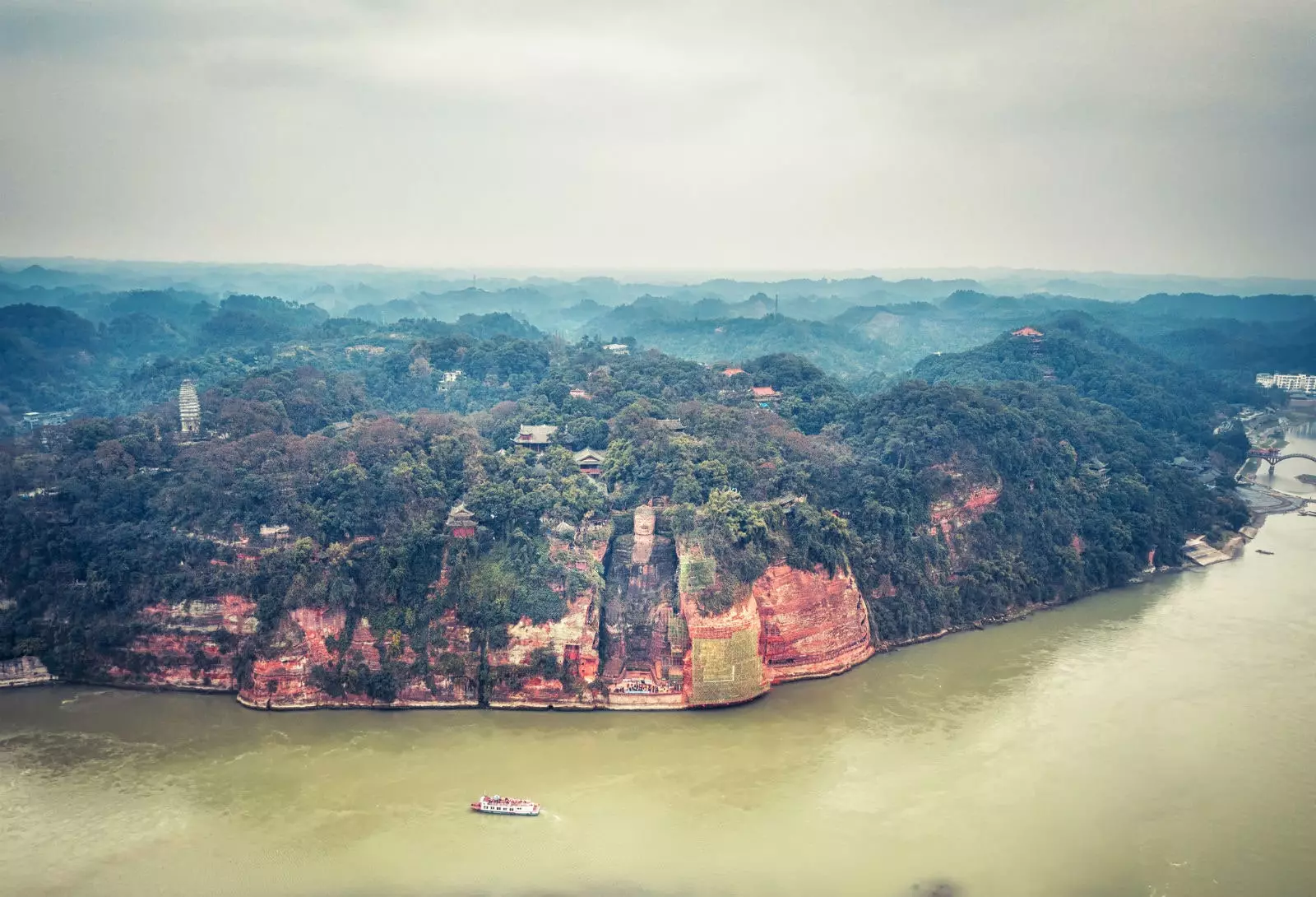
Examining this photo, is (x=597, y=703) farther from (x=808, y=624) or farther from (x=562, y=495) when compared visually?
(x=562, y=495)

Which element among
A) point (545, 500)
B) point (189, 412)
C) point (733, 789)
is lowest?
point (733, 789)

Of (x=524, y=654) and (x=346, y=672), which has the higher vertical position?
(x=524, y=654)

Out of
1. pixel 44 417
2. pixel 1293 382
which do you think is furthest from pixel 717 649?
pixel 1293 382

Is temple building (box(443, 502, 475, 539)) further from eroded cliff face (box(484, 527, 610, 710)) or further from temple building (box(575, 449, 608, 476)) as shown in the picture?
temple building (box(575, 449, 608, 476))

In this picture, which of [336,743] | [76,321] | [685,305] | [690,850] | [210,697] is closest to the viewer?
[690,850]

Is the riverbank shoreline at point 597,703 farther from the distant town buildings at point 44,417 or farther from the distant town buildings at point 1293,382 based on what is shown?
the distant town buildings at point 1293,382

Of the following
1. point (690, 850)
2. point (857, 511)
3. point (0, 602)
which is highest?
point (857, 511)

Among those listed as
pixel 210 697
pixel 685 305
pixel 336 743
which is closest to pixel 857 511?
pixel 336 743

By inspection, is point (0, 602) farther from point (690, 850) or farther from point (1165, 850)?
point (1165, 850)
